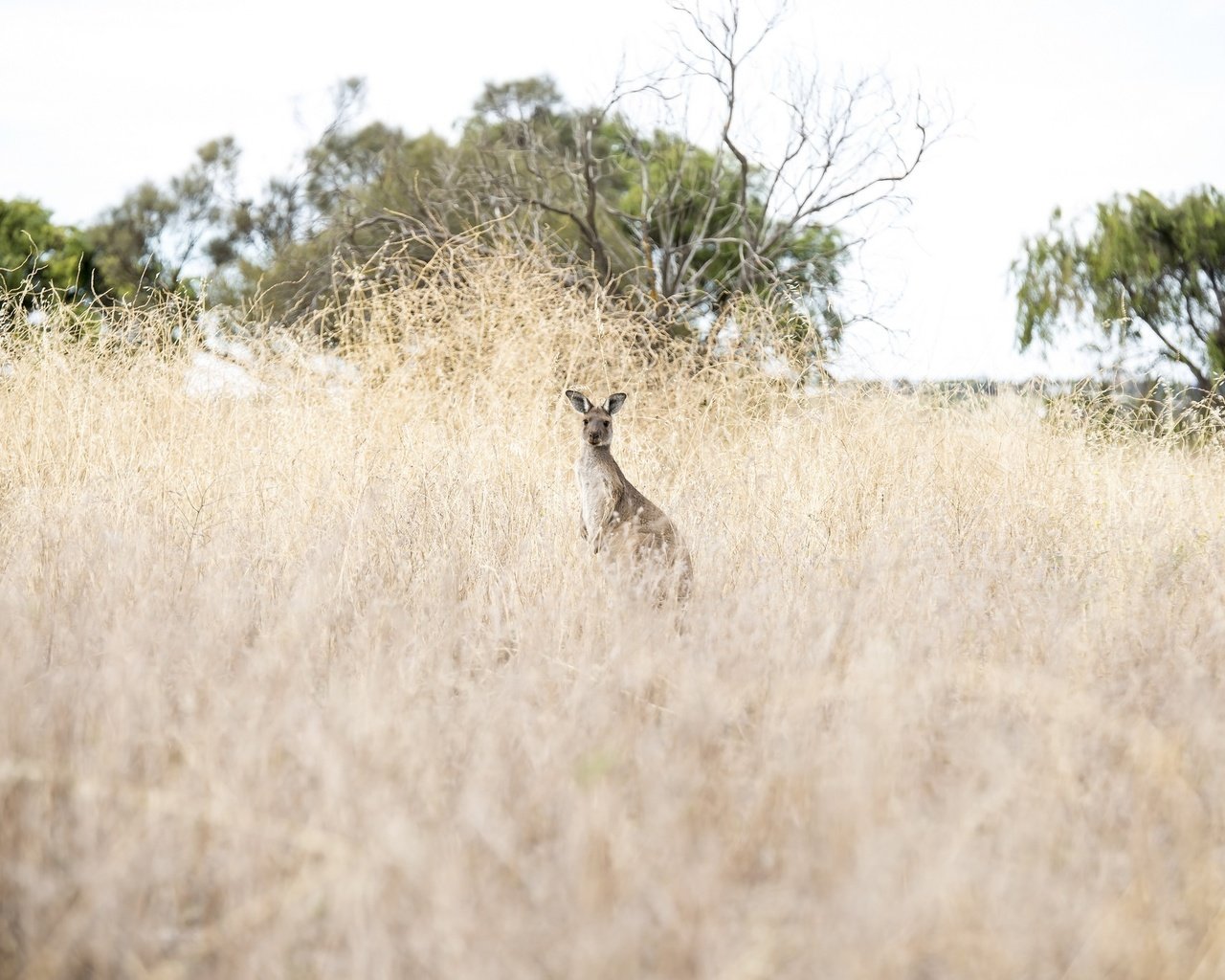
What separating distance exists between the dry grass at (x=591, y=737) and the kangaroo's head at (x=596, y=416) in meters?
0.51

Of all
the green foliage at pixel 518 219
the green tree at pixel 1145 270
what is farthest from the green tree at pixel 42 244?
the green tree at pixel 1145 270

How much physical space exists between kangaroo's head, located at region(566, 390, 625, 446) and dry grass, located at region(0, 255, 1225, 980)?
0.51 metres

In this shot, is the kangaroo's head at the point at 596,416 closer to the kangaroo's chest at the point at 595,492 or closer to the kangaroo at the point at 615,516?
the kangaroo at the point at 615,516

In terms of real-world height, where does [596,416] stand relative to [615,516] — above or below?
above

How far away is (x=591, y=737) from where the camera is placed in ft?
8.13

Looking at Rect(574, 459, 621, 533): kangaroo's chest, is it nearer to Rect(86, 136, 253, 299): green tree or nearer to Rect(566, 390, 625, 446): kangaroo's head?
Rect(566, 390, 625, 446): kangaroo's head

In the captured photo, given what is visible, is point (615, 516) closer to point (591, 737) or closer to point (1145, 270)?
point (591, 737)

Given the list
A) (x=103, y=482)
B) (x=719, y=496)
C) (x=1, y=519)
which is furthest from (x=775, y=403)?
(x=1, y=519)

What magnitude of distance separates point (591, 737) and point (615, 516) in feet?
7.54

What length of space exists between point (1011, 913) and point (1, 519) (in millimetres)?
4686

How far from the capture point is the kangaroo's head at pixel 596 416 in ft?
17.5

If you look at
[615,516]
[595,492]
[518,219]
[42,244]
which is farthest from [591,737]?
[42,244]

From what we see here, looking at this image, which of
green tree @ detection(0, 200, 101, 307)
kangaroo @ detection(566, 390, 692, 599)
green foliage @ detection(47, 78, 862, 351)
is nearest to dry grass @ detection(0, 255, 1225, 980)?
kangaroo @ detection(566, 390, 692, 599)

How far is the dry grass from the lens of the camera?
1743mm
